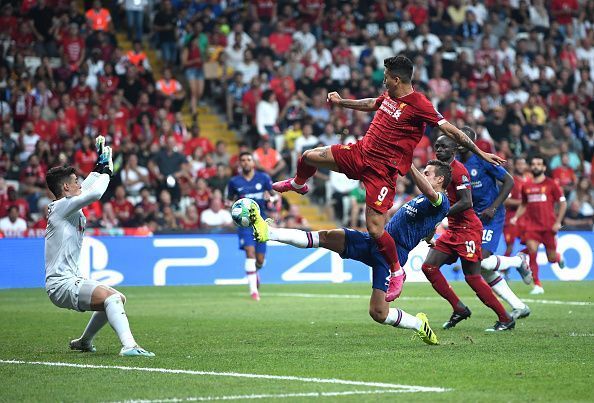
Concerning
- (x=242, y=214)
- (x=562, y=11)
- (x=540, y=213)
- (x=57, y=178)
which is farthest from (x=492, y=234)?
(x=562, y=11)

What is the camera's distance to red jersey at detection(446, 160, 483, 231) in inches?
524

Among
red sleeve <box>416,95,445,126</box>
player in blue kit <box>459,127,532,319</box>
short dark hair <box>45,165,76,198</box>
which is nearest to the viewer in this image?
short dark hair <box>45,165,76,198</box>

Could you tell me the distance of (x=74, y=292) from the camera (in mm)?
10484

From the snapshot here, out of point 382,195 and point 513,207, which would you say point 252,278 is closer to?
point 513,207

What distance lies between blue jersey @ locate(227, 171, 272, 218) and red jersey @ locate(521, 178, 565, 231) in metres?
5.15

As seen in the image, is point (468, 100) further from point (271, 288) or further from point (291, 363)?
point (291, 363)

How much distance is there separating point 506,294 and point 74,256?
5.97m

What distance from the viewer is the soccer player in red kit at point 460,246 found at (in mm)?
13156

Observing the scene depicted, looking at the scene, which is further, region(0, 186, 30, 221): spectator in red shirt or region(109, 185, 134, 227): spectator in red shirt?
region(109, 185, 134, 227): spectator in red shirt

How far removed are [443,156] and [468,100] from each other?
58.0ft

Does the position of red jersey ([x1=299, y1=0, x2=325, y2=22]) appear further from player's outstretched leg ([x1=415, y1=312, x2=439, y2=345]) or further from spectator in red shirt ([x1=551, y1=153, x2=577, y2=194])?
player's outstretched leg ([x1=415, y1=312, x2=439, y2=345])

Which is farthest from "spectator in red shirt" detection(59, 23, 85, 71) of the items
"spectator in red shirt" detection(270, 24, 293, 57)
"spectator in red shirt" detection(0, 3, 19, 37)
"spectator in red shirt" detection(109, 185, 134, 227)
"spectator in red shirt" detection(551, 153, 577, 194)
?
"spectator in red shirt" detection(551, 153, 577, 194)

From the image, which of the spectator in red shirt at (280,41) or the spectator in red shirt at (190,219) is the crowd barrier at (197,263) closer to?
the spectator in red shirt at (190,219)

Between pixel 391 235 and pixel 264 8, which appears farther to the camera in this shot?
pixel 264 8
